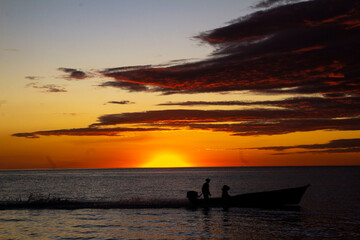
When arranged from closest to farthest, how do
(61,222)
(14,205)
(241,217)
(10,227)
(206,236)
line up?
1. (206,236)
2. (10,227)
3. (61,222)
4. (241,217)
5. (14,205)

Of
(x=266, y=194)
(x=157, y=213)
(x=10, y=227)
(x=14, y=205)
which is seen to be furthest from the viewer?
(x=14, y=205)

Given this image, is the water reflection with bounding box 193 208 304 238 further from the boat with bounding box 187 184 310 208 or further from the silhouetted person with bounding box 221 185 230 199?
the silhouetted person with bounding box 221 185 230 199

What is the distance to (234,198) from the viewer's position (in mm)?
39188

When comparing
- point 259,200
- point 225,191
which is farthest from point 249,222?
point 259,200

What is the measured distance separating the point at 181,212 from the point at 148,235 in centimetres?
1167

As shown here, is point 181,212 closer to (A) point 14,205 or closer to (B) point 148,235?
(B) point 148,235

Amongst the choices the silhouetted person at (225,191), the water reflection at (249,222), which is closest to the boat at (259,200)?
the silhouetted person at (225,191)

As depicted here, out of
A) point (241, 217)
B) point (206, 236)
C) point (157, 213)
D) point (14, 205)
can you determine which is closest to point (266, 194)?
point (241, 217)

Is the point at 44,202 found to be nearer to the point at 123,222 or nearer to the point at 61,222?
the point at 61,222

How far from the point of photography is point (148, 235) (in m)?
25.3

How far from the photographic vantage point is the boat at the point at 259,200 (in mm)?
38469

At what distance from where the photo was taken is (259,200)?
127ft

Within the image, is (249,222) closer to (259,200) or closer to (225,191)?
(225,191)

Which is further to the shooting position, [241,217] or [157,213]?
[157,213]
